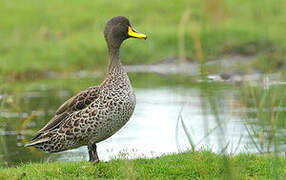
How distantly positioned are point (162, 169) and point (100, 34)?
15563 millimetres

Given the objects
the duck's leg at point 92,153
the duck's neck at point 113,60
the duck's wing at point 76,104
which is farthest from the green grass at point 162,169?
the duck's neck at point 113,60

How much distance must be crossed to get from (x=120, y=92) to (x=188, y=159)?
1.07 m

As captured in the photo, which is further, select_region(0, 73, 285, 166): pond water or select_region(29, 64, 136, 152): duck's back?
select_region(0, 73, 285, 166): pond water

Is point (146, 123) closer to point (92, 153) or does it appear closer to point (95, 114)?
point (92, 153)

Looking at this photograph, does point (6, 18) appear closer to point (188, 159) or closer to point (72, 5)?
point (72, 5)

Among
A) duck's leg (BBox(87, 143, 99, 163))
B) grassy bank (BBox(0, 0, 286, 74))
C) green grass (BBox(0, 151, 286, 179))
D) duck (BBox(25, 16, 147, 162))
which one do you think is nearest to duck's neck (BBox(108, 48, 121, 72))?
duck (BBox(25, 16, 147, 162))

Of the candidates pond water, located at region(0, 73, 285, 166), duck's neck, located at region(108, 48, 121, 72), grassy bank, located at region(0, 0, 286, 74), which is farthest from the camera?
grassy bank, located at region(0, 0, 286, 74)

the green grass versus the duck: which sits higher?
the duck

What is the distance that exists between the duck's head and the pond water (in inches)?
50.0

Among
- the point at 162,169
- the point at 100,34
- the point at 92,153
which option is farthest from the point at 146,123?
the point at 100,34

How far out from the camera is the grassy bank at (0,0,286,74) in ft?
63.3

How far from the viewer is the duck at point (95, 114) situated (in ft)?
20.8

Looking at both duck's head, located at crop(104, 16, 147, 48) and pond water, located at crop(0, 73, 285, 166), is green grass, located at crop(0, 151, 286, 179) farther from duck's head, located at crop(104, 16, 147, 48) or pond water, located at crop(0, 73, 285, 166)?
duck's head, located at crop(104, 16, 147, 48)

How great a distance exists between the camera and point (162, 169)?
631 centimetres
